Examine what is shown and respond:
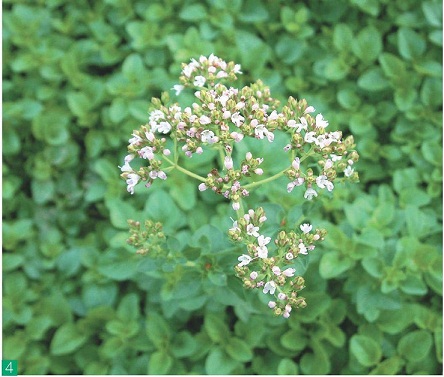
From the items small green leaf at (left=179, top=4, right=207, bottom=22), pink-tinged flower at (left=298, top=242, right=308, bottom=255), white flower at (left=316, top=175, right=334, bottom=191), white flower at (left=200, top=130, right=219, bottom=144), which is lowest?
small green leaf at (left=179, top=4, right=207, bottom=22)

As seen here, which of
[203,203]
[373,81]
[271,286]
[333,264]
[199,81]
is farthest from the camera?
[373,81]

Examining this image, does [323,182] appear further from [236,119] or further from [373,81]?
[373,81]

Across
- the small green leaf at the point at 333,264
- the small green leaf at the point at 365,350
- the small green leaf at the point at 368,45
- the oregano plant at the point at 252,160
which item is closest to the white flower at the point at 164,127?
the oregano plant at the point at 252,160

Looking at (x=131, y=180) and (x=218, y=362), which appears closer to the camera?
(x=131, y=180)

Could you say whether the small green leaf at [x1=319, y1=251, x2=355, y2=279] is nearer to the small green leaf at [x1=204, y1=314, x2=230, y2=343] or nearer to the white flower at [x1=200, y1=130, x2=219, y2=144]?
the small green leaf at [x1=204, y1=314, x2=230, y2=343]

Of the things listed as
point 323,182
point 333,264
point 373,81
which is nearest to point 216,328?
point 333,264

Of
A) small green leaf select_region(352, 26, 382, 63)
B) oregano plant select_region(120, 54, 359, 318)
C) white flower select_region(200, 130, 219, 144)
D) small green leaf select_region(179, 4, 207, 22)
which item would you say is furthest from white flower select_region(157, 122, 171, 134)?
small green leaf select_region(352, 26, 382, 63)

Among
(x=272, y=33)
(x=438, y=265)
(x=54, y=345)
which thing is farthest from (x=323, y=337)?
(x=272, y=33)
